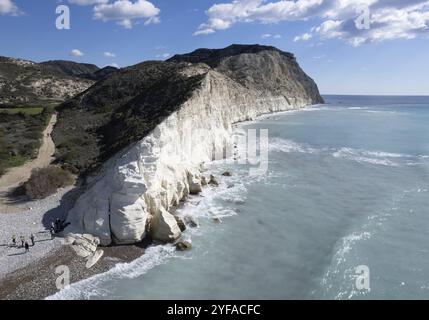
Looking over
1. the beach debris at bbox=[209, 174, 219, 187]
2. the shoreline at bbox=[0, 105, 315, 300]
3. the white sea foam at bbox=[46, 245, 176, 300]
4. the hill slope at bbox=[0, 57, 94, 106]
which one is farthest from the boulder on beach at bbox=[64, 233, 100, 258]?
the hill slope at bbox=[0, 57, 94, 106]

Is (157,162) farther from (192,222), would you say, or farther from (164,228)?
(164,228)

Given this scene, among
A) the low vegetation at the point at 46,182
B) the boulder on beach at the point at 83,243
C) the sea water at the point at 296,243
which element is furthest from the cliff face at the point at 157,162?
the low vegetation at the point at 46,182

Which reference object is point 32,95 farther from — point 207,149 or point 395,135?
point 395,135

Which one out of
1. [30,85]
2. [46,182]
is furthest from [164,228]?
[30,85]

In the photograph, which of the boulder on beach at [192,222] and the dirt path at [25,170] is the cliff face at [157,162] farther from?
the dirt path at [25,170]

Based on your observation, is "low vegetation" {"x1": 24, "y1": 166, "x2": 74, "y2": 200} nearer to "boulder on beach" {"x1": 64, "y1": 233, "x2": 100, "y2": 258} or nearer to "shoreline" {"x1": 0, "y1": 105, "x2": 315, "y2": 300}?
"boulder on beach" {"x1": 64, "y1": 233, "x2": 100, "y2": 258}
